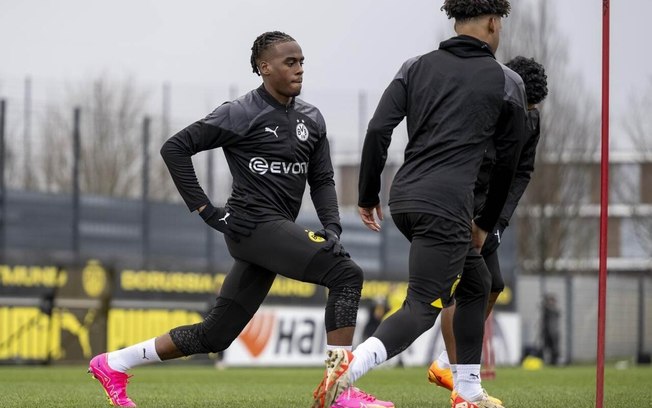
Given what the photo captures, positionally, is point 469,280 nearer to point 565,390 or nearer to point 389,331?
point 389,331

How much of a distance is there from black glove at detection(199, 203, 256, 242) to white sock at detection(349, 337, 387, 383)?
4.40 feet

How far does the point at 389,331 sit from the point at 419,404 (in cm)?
235

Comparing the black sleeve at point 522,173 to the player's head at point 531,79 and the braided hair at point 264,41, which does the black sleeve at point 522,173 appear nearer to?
the player's head at point 531,79

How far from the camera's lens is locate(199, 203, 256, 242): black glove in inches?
298

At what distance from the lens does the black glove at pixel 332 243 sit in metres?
7.43

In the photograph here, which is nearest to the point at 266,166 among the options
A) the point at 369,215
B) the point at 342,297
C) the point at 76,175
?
the point at 369,215

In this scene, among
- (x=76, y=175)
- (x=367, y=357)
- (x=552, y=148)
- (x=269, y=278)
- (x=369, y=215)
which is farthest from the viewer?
(x=552, y=148)

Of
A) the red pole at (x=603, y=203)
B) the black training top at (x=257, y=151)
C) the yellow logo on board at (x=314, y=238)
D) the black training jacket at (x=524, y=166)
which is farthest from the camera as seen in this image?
the black training jacket at (x=524, y=166)

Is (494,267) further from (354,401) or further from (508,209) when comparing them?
(354,401)

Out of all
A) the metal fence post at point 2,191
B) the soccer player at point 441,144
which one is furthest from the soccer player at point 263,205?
the metal fence post at point 2,191

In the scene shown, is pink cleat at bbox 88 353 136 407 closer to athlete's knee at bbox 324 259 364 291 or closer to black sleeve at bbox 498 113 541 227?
athlete's knee at bbox 324 259 364 291

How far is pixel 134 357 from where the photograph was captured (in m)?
7.95

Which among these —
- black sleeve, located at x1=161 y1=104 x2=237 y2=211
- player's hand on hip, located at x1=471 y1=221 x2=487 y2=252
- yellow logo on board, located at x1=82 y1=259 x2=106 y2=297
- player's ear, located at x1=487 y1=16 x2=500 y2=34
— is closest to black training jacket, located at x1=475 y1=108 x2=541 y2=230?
player's hand on hip, located at x1=471 y1=221 x2=487 y2=252

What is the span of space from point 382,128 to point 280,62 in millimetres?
1264
